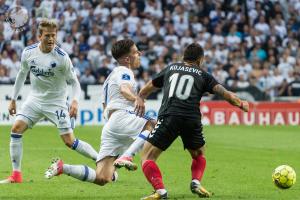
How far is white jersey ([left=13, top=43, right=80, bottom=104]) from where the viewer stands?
11.6m

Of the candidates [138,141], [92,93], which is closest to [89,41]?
[92,93]

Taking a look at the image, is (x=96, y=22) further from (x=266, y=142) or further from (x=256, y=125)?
(x=266, y=142)

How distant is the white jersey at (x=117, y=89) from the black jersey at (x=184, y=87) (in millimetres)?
770

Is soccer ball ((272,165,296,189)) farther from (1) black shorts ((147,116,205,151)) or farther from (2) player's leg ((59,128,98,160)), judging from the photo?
(2) player's leg ((59,128,98,160))

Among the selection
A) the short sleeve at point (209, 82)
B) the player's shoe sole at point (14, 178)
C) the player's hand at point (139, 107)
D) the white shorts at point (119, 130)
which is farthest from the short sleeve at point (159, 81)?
the player's shoe sole at point (14, 178)

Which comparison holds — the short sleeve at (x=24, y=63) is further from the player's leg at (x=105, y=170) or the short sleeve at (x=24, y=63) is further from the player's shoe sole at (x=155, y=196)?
the player's shoe sole at (x=155, y=196)

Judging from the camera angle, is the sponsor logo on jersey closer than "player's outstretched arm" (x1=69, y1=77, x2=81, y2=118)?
No

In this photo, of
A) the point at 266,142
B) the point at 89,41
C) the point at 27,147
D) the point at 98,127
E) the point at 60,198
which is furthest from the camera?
the point at 89,41

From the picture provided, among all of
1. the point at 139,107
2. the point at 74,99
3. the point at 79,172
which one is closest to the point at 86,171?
the point at 79,172

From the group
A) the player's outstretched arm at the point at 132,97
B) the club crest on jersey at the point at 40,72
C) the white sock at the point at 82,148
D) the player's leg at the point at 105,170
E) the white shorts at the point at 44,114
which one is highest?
the club crest on jersey at the point at 40,72

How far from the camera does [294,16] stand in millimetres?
33562

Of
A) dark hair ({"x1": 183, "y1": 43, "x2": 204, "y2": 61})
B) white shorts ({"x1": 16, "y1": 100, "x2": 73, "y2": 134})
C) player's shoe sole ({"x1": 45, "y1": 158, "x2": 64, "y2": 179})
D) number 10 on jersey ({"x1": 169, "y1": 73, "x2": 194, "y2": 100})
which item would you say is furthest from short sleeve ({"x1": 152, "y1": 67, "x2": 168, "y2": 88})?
white shorts ({"x1": 16, "y1": 100, "x2": 73, "y2": 134})

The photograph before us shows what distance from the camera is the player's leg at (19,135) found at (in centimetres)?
1152

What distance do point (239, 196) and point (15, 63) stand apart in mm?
17628
